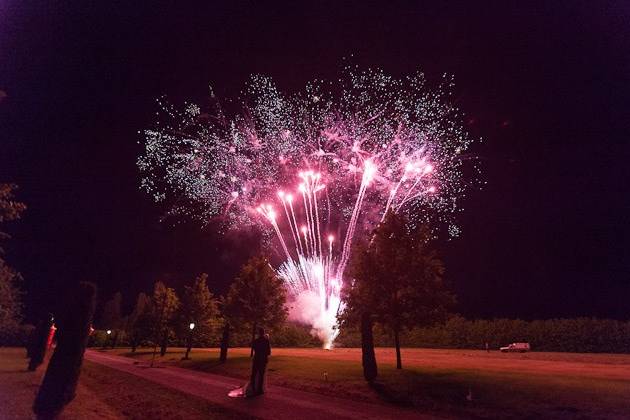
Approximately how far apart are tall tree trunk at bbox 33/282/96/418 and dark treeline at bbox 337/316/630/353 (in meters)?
37.8

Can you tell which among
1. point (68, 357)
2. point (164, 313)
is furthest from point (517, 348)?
point (68, 357)

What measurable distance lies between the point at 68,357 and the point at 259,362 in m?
5.47

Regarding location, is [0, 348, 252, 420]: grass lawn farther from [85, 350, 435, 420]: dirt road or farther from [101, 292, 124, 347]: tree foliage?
[101, 292, 124, 347]: tree foliage

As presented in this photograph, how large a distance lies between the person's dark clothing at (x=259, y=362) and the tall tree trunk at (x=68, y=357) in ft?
16.4

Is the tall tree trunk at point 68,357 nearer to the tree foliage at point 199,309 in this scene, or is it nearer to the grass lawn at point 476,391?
the grass lawn at point 476,391

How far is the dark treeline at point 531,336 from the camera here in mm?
49469

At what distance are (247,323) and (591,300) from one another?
177ft

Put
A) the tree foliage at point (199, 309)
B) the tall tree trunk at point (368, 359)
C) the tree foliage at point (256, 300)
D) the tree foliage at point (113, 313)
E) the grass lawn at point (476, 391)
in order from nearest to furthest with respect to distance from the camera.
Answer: the grass lawn at point (476, 391), the tall tree trunk at point (368, 359), the tree foliage at point (256, 300), the tree foliage at point (199, 309), the tree foliage at point (113, 313)

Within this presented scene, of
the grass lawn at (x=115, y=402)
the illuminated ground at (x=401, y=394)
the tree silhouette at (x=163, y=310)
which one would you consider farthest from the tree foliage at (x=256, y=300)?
the grass lawn at (x=115, y=402)

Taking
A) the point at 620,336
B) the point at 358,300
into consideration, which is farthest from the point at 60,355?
the point at 620,336

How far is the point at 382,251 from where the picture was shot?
78.4 feet

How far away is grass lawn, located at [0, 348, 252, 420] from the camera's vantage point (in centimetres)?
1090

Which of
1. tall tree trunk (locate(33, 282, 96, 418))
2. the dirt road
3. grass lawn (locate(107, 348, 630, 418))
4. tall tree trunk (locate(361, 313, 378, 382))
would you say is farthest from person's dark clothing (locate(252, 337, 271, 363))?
tall tree trunk (locate(33, 282, 96, 418))

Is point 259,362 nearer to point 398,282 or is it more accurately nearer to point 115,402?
point 115,402
